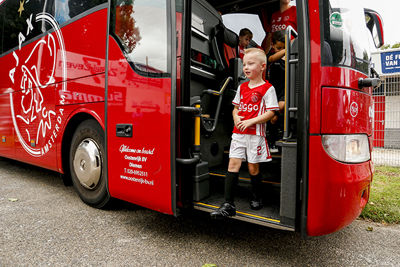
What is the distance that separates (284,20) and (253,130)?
1.69m

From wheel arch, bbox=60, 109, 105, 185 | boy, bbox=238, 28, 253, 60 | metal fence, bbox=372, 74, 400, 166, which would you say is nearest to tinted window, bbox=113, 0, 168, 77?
wheel arch, bbox=60, 109, 105, 185

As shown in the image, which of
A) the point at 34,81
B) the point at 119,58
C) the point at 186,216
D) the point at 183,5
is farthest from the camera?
the point at 34,81

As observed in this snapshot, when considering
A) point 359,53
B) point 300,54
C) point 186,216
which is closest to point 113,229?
point 186,216

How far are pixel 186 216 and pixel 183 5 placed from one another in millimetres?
2230

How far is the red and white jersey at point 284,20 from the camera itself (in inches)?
122

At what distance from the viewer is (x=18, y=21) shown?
15.2 ft

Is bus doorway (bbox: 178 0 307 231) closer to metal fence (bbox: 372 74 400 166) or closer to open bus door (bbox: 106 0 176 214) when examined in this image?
open bus door (bbox: 106 0 176 214)

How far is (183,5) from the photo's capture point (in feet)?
7.24

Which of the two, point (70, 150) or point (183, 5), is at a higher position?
point (183, 5)

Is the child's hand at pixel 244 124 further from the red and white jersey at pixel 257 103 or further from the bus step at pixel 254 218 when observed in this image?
the bus step at pixel 254 218

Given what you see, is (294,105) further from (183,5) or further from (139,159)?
(139,159)

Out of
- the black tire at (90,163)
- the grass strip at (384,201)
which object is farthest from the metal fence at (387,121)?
the black tire at (90,163)

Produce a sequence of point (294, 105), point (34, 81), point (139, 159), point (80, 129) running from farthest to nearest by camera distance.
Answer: point (34, 81) → point (80, 129) → point (139, 159) → point (294, 105)

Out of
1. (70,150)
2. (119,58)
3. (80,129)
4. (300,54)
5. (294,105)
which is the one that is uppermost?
(119,58)
